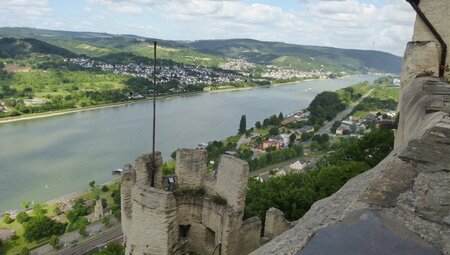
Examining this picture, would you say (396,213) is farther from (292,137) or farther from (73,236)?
(292,137)

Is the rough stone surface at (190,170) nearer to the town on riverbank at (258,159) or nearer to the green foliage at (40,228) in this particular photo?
the town on riverbank at (258,159)

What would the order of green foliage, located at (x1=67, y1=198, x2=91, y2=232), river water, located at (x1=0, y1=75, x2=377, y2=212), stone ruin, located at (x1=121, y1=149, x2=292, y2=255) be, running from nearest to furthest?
1. stone ruin, located at (x1=121, y1=149, x2=292, y2=255)
2. green foliage, located at (x1=67, y1=198, x2=91, y2=232)
3. river water, located at (x1=0, y1=75, x2=377, y2=212)

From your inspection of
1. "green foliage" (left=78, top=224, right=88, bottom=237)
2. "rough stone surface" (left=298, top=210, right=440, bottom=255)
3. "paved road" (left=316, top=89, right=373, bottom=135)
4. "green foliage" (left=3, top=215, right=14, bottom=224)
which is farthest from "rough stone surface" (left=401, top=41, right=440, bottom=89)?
"paved road" (left=316, top=89, right=373, bottom=135)

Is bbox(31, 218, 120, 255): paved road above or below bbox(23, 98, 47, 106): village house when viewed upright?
below

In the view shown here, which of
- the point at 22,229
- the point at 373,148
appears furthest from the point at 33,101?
the point at 373,148

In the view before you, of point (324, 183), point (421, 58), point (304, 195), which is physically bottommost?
point (304, 195)

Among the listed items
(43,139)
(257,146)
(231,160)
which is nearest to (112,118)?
(43,139)

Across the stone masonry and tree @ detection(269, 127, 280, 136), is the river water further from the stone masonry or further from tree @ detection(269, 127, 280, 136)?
the stone masonry
